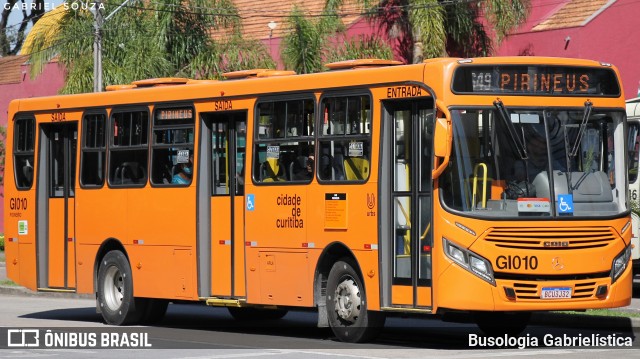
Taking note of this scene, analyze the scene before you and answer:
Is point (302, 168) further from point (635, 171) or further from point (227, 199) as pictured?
point (635, 171)

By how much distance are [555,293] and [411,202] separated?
1.86 meters

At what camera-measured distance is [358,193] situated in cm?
1628

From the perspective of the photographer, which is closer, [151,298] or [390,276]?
[390,276]

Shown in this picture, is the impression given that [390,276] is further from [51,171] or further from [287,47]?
[287,47]

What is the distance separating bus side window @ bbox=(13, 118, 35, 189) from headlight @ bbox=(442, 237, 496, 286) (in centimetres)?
890

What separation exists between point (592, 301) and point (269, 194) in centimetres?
442

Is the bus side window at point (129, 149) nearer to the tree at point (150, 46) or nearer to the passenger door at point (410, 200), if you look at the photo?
the passenger door at point (410, 200)

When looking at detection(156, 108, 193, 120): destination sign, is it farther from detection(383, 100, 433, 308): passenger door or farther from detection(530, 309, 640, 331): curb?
detection(530, 309, 640, 331): curb

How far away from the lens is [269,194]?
17.7 metres

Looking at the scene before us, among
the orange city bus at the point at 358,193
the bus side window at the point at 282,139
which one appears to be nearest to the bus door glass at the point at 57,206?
the orange city bus at the point at 358,193

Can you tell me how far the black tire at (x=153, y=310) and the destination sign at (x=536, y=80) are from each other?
6.90 metres

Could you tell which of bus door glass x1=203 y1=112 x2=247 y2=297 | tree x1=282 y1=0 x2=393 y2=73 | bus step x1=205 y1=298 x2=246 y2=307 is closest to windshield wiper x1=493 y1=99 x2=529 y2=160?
bus door glass x1=203 y1=112 x2=247 y2=297

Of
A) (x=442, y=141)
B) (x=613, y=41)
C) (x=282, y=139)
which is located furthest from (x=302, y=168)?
(x=613, y=41)

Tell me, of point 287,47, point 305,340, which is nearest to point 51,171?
point 305,340
